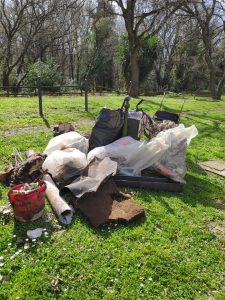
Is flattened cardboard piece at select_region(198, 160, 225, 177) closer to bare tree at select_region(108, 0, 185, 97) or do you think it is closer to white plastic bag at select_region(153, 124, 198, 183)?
white plastic bag at select_region(153, 124, 198, 183)

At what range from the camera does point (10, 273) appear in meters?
2.43

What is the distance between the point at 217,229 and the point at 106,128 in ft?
7.35

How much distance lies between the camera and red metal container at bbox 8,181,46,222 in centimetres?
295

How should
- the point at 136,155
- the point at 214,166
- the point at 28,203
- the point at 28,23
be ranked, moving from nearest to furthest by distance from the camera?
the point at 28,203 < the point at 136,155 < the point at 214,166 < the point at 28,23

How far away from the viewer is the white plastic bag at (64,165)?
3.77m

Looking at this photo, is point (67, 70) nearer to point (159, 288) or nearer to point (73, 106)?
point (73, 106)

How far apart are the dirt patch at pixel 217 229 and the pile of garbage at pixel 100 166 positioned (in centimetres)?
79

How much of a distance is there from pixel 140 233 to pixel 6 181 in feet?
6.20

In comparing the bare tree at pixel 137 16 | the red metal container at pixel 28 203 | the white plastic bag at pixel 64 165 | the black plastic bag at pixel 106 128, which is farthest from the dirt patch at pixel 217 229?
the bare tree at pixel 137 16

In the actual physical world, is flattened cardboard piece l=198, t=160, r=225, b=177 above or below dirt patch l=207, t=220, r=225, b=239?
above

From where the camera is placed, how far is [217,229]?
11.1 ft

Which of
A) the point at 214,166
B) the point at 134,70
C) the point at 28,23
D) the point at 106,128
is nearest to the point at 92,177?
the point at 106,128

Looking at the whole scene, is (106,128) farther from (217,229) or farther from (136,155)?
(217,229)

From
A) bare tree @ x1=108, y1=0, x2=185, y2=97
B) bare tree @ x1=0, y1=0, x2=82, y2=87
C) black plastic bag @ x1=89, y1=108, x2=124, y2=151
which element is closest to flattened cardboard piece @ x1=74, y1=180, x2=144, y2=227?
black plastic bag @ x1=89, y1=108, x2=124, y2=151
